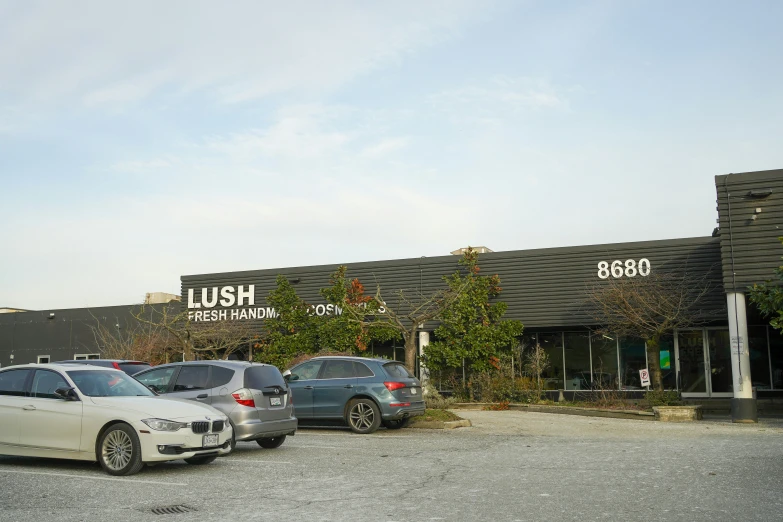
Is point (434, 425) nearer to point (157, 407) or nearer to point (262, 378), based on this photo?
point (262, 378)

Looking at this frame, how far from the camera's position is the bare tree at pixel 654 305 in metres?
23.5

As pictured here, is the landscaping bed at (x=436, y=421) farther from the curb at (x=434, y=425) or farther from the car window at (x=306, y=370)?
the car window at (x=306, y=370)

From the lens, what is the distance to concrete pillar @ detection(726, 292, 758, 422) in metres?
20.3

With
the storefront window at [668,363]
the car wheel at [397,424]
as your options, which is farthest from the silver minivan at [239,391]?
the storefront window at [668,363]

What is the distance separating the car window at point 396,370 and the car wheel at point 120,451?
7.47 metres

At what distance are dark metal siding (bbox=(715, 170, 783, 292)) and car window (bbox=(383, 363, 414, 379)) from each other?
915 centimetres

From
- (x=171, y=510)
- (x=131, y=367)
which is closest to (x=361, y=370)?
(x=131, y=367)

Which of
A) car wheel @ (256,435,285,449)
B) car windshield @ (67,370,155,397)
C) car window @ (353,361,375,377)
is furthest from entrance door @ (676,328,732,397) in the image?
car windshield @ (67,370,155,397)

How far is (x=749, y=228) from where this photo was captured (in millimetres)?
21219

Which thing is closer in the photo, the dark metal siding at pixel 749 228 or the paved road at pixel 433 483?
the paved road at pixel 433 483

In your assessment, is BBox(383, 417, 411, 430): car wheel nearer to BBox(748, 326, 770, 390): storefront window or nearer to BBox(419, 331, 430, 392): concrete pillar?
BBox(419, 331, 430, 392): concrete pillar

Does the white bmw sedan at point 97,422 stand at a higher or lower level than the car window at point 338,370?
lower

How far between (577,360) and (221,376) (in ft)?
56.9

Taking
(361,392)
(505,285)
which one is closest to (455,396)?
(505,285)
